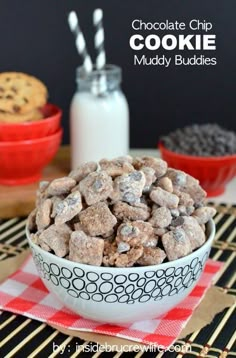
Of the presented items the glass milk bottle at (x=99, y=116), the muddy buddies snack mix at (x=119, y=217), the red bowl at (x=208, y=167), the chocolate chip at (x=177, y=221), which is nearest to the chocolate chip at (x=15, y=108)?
the glass milk bottle at (x=99, y=116)

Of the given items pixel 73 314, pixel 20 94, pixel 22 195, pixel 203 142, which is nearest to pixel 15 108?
pixel 20 94

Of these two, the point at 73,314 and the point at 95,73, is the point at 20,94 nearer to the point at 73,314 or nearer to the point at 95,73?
the point at 95,73

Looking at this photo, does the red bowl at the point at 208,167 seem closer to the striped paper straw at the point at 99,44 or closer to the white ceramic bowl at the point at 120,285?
the striped paper straw at the point at 99,44

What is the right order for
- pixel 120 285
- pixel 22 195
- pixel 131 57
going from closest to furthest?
1. pixel 120 285
2. pixel 22 195
3. pixel 131 57

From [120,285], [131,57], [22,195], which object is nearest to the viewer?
[120,285]

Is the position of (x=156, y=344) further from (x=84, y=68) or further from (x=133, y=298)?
(x=84, y=68)

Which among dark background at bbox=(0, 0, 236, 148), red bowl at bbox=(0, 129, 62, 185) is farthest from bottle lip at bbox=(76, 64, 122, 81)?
dark background at bbox=(0, 0, 236, 148)

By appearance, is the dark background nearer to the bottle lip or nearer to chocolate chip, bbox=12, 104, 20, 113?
the bottle lip

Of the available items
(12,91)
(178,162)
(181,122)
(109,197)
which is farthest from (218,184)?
(109,197)
